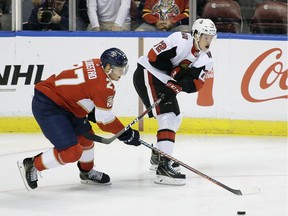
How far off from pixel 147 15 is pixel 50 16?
0.81 meters

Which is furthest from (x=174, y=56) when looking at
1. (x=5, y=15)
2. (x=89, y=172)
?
(x=5, y=15)

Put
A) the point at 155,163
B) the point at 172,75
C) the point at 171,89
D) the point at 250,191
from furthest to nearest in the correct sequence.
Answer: the point at 155,163, the point at 172,75, the point at 171,89, the point at 250,191

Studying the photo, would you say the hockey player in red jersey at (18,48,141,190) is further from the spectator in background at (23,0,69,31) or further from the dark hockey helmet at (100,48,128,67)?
the spectator in background at (23,0,69,31)

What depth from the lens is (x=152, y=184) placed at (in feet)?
16.0

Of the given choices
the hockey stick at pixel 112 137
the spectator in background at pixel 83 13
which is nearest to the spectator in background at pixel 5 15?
the spectator in background at pixel 83 13

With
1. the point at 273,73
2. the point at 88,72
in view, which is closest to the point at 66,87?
the point at 88,72

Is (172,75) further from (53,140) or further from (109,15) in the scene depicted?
(109,15)

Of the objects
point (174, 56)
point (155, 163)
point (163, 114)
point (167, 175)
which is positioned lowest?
point (155, 163)

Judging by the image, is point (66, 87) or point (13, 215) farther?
point (66, 87)

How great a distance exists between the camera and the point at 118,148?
6.11m

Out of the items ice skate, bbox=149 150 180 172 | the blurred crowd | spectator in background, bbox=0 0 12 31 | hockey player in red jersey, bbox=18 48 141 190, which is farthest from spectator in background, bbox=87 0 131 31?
hockey player in red jersey, bbox=18 48 141 190

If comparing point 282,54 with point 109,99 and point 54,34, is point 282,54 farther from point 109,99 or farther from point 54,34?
point 109,99

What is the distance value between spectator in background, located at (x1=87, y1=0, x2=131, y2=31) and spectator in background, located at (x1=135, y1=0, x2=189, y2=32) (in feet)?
0.47

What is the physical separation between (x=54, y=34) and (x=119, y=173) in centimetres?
193
